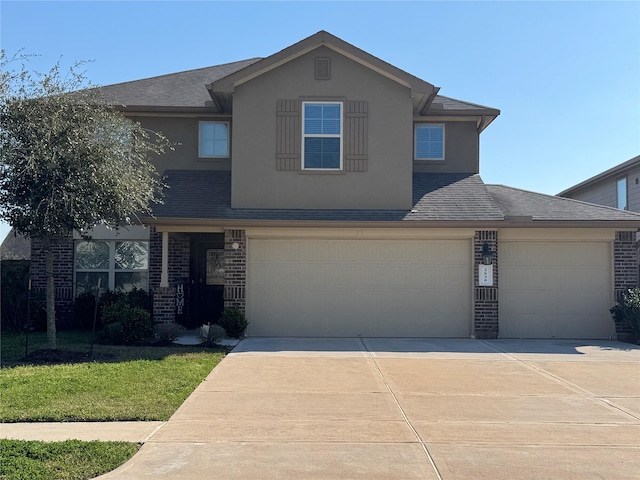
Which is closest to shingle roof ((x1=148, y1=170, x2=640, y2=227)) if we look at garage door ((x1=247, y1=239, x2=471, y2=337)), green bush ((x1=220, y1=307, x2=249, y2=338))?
garage door ((x1=247, y1=239, x2=471, y2=337))

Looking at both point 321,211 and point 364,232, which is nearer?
point 364,232

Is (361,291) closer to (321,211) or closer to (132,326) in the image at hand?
(321,211)

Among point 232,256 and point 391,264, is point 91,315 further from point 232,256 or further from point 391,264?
point 391,264

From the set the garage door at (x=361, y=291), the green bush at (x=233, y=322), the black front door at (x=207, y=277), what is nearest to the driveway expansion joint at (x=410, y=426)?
the garage door at (x=361, y=291)

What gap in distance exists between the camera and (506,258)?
13.5 metres

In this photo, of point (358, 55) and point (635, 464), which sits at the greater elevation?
point (358, 55)

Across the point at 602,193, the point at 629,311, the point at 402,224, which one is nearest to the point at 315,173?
the point at 402,224

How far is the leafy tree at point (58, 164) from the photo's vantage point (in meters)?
9.45

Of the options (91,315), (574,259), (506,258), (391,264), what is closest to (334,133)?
(391,264)

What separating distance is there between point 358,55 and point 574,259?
7.07 m

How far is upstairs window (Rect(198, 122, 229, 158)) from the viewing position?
15312mm

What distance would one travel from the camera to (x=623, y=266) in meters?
13.4

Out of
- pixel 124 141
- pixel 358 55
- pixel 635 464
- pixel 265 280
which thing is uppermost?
pixel 358 55

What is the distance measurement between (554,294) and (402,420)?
820 centimetres
